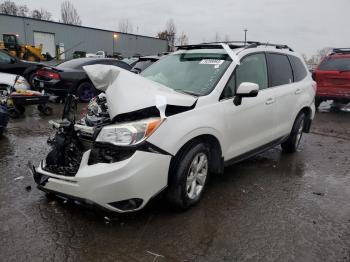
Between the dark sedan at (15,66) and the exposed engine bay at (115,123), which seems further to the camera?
the dark sedan at (15,66)

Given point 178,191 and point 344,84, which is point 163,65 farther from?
point 344,84

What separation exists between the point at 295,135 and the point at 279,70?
1.31 m

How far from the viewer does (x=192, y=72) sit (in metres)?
4.34

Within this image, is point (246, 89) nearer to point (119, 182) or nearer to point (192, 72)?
point (192, 72)

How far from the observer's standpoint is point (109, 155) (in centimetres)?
316

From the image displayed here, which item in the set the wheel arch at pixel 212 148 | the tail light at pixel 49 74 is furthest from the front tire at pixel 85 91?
the wheel arch at pixel 212 148

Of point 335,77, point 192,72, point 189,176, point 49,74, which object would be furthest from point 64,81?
point 335,77

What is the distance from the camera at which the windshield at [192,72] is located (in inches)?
160

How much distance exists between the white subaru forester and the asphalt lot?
11.3 inches

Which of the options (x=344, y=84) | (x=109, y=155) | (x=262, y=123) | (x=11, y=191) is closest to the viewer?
(x=109, y=155)

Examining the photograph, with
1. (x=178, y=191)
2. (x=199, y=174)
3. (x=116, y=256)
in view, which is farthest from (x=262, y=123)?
(x=116, y=256)

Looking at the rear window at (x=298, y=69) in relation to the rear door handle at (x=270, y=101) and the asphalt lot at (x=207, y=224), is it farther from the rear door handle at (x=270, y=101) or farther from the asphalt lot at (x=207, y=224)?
the asphalt lot at (x=207, y=224)

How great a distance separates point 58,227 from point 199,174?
1548mm

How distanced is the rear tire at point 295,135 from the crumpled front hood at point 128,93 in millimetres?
2876
